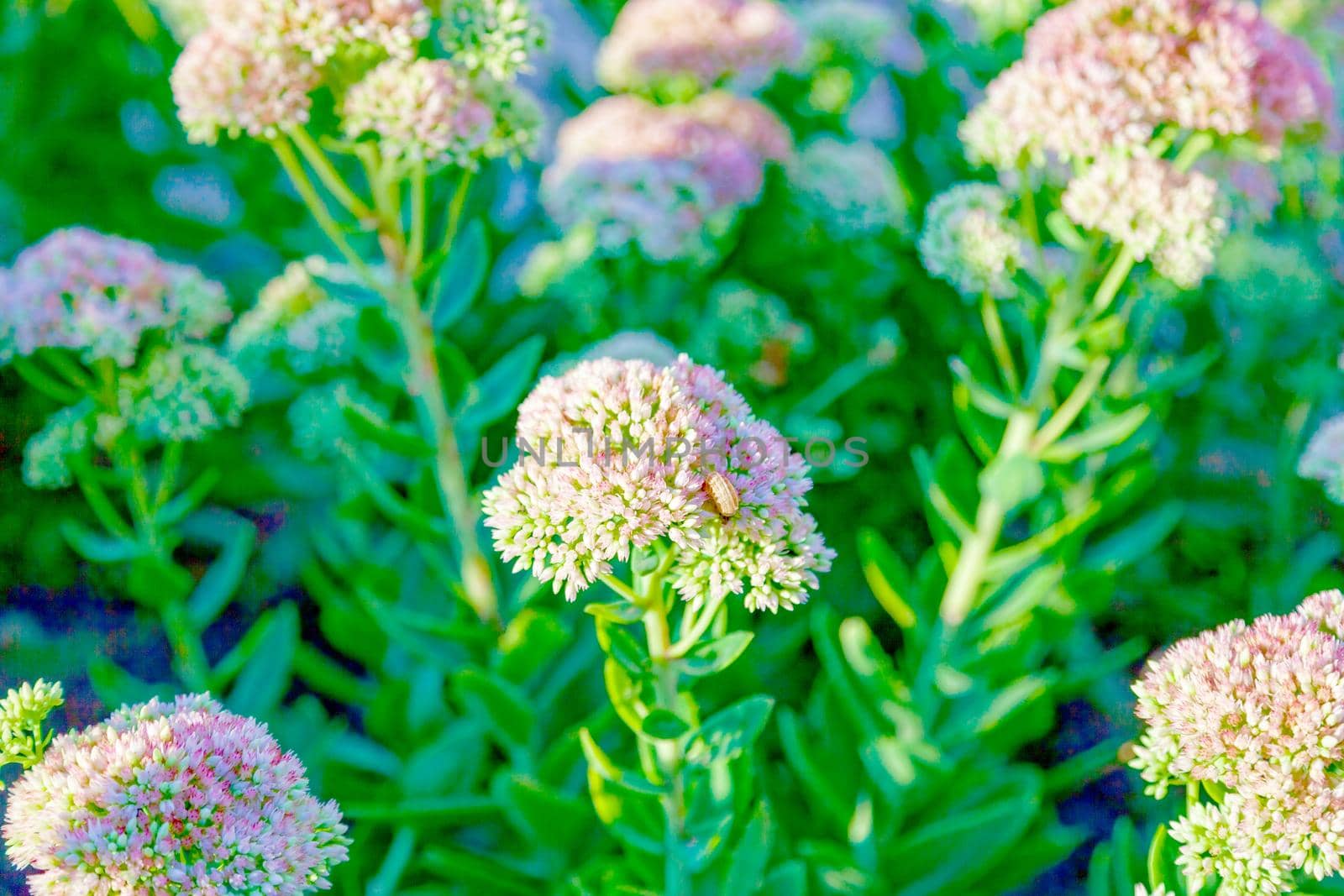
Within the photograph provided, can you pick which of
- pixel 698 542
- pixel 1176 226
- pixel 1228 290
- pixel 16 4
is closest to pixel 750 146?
pixel 1176 226

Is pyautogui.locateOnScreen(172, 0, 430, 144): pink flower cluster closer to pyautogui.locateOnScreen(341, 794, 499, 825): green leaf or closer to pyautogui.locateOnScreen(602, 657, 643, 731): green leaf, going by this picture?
pyautogui.locateOnScreen(602, 657, 643, 731): green leaf

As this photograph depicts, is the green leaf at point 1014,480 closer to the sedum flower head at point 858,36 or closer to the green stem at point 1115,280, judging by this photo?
the green stem at point 1115,280

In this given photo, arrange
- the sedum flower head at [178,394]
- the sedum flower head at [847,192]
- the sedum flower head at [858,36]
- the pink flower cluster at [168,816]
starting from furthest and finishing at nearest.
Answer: the sedum flower head at [858,36] → the sedum flower head at [847,192] → the sedum flower head at [178,394] → the pink flower cluster at [168,816]

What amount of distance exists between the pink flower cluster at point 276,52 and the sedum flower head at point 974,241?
3.22 ft

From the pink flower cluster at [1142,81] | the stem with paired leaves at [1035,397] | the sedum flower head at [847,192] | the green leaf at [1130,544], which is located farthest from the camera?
the sedum flower head at [847,192]

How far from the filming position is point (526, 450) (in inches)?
52.3

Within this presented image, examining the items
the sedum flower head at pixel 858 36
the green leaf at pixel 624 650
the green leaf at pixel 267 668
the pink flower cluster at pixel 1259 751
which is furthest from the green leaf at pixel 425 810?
the sedum flower head at pixel 858 36

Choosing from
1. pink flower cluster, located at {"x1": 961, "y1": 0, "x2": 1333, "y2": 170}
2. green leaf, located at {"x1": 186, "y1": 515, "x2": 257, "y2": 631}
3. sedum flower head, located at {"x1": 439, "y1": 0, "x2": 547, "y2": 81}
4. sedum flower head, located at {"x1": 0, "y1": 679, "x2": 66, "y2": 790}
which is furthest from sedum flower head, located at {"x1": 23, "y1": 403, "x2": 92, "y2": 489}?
pink flower cluster, located at {"x1": 961, "y1": 0, "x2": 1333, "y2": 170}

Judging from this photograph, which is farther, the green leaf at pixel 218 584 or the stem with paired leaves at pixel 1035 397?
the green leaf at pixel 218 584

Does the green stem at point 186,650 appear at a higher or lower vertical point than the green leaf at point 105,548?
lower

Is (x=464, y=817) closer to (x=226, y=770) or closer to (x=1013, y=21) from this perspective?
(x=226, y=770)

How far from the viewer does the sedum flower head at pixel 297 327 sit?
7.47 feet

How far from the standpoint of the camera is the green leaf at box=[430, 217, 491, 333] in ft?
6.25

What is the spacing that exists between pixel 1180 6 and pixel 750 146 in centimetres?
97
